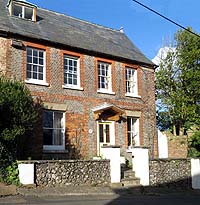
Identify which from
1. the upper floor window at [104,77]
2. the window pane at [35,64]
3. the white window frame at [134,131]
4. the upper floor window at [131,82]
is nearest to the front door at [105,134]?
the white window frame at [134,131]

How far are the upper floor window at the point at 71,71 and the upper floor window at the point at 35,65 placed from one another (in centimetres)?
143

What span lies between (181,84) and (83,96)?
12402 mm

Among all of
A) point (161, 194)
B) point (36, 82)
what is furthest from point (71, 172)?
point (36, 82)

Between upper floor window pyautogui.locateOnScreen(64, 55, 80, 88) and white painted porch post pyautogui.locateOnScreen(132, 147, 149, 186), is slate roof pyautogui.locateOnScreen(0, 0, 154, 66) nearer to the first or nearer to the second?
upper floor window pyautogui.locateOnScreen(64, 55, 80, 88)

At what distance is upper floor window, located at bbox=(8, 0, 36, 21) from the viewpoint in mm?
20922

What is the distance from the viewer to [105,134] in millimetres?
21625

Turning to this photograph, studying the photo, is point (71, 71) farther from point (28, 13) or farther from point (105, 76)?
point (28, 13)

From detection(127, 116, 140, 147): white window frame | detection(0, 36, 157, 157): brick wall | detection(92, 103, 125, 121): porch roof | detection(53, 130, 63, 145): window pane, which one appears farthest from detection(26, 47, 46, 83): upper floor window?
detection(127, 116, 140, 147): white window frame

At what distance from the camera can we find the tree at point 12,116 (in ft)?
48.8

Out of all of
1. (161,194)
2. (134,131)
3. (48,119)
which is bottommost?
(161,194)

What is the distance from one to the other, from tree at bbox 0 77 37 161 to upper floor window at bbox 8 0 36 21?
273 inches

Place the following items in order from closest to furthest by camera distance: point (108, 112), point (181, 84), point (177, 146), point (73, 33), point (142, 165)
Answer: point (142, 165) < point (108, 112) < point (73, 33) < point (177, 146) < point (181, 84)

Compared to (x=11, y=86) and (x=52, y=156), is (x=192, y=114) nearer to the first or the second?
(x=52, y=156)

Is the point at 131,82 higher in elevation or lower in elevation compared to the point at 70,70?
lower
